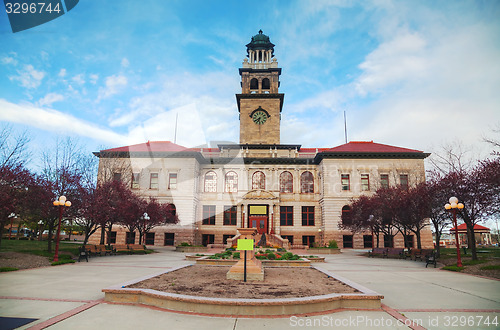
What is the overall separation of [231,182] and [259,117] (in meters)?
12.4

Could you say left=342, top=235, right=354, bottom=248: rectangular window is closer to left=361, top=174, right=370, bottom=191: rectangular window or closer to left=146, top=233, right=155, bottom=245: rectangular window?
left=361, top=174, right=370, bottom=191: rectangular window

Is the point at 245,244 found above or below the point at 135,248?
above

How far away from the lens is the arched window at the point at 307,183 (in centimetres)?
4372

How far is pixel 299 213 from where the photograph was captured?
139 feet

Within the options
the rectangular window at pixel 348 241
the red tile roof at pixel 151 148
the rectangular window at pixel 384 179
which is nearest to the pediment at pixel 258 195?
the rectangular window at pixel 348 241

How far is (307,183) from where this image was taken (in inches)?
1732

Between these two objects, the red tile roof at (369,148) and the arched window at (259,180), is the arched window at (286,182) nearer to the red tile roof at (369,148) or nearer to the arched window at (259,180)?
the arched window at (259,180)

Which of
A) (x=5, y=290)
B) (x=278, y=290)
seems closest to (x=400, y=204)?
(x=278, y=290)

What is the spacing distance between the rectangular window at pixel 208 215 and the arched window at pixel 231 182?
11.6ft

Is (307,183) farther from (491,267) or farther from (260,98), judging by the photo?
(491,267)

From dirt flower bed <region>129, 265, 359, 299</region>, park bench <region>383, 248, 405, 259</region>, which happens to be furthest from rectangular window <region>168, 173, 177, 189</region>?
dirt flower bed <region>129, 265, 359, 299</region>

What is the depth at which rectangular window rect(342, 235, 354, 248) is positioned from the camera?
4000 centimetres

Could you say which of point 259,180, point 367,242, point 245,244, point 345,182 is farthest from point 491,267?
point 259,180

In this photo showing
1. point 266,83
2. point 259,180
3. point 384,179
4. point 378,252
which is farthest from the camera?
point 266,83
